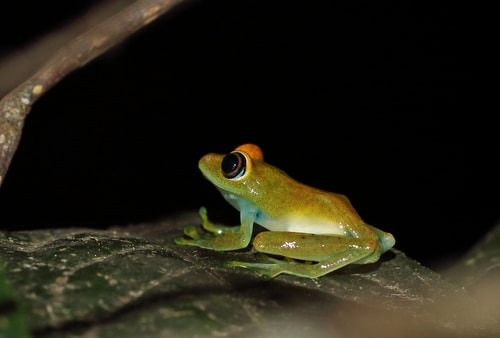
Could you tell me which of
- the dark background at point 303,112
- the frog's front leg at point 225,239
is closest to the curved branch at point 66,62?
the frog's front leg at point 225,239

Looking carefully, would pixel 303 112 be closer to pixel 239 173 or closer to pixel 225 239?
pixel 239 173

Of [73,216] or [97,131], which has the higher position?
[97,131]

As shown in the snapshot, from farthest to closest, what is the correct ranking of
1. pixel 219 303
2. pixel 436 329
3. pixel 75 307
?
pixel 436 329, pixel 219 303, pixel 75 307

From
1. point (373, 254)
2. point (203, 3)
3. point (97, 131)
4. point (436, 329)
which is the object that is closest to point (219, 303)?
point (436, 329)

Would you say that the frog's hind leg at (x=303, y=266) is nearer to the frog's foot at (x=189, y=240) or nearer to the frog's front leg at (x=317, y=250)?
the frog's front leg at (x=317, y=250)

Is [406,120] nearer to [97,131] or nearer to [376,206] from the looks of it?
[376,206]

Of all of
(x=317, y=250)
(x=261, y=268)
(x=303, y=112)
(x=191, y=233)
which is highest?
(x=303, y=112)

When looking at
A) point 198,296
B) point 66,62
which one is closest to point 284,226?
point 198,296
